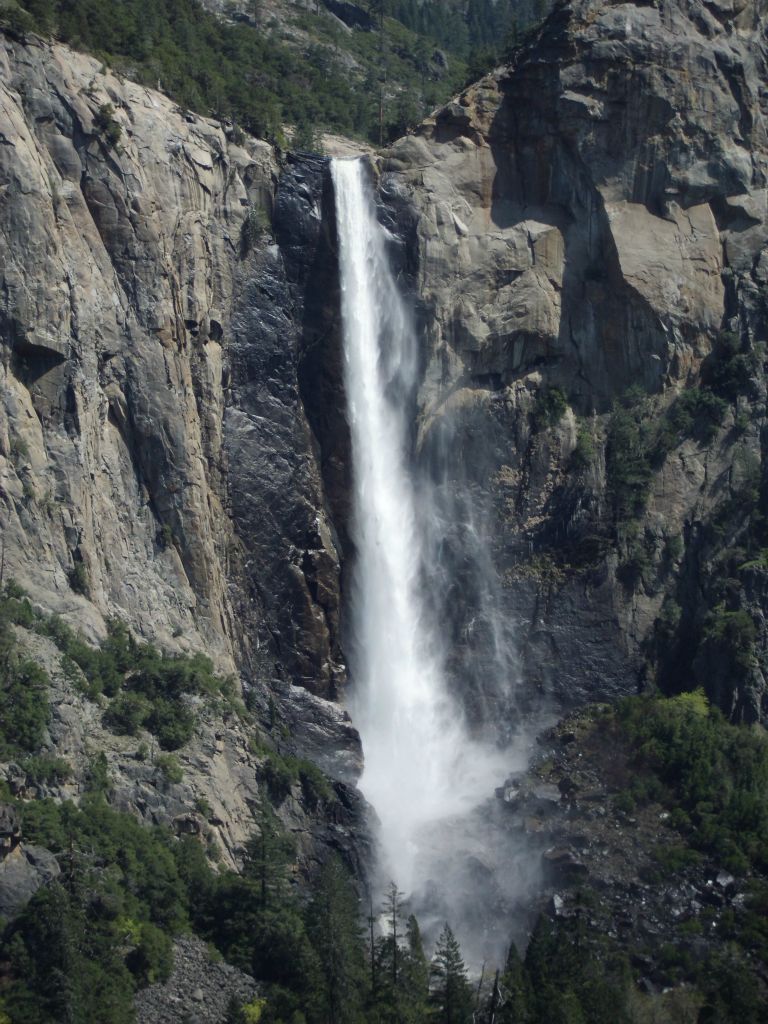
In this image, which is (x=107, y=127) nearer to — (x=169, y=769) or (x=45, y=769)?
(x=169, y=769)

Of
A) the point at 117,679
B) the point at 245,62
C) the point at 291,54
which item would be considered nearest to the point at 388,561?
the point at 117,679

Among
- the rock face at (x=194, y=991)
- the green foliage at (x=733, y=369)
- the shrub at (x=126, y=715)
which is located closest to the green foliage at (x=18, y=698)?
the shrub at (x=126, y=715)

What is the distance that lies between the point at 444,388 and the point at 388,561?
8291mm

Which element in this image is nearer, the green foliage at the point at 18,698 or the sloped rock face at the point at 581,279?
the green foliage at the point at 18,698

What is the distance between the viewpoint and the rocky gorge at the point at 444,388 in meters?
61.9

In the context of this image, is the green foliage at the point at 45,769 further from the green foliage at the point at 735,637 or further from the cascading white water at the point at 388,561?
the green foliage at the point at 735,637

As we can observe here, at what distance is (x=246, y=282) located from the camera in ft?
238

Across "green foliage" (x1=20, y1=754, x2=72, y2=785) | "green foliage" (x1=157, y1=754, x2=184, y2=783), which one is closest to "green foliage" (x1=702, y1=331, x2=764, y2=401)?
"green foliage" (x1=157, y1=754, x2=184, y2=783)

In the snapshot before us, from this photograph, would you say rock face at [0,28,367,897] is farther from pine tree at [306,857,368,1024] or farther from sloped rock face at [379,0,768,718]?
sloped rock face at [379,0,768,718]

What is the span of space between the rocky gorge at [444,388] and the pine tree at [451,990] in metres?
7.14

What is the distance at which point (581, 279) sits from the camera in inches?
3078

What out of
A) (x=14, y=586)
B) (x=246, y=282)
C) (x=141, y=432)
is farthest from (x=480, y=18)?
(x=14, y=586)

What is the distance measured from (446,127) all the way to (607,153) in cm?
759

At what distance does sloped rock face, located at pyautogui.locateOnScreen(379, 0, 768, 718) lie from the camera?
75.8m
